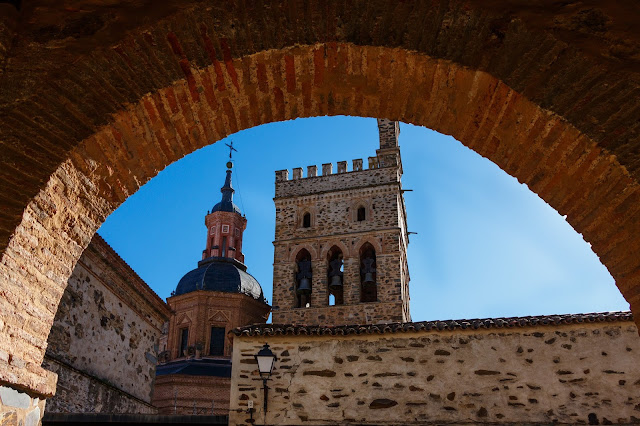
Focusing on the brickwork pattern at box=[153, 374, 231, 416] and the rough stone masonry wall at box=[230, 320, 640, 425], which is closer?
the rough stone masonry wall at box=[230, 320, 640, 425]

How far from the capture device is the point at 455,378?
330 inches

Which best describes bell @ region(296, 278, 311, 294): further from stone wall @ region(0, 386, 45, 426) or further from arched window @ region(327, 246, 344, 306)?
stone wall @ region(0, 386, 45, 426)

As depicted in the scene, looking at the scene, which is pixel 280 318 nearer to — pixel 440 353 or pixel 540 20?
pixel 440 353

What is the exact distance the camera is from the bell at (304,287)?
79.6 ft

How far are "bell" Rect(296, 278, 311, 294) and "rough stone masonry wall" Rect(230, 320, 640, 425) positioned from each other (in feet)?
50.4

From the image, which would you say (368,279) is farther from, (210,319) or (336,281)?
(210,319)

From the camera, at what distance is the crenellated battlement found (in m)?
26.7

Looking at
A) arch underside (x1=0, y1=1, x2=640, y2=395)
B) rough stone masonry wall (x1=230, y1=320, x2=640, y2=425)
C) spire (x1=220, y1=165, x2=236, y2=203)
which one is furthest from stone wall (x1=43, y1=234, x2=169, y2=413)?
spire (x1=220, y1=165, x2=236, y2=203)

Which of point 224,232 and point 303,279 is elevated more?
point 224,232

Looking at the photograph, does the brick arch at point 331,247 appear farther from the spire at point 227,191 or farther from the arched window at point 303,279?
the spire at point 227,191

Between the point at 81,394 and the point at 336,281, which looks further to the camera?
the point at 336,281

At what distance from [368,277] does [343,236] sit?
2389 millimetres

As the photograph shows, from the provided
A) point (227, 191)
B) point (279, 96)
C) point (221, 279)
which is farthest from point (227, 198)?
point (279, 96)

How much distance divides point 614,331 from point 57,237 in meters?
8.16
